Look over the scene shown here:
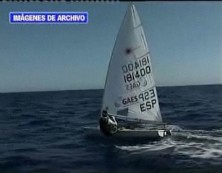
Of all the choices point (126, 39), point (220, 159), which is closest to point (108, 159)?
point (220, 159)

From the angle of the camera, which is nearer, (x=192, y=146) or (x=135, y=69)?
(x=192, y=146)

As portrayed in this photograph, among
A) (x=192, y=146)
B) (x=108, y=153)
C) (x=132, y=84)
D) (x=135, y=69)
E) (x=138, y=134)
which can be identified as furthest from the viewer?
(x=132, y=84)

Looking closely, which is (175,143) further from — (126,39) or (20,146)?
(20,146)

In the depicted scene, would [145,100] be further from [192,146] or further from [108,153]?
[108,153]

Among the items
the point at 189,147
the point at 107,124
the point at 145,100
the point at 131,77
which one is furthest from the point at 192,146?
the point at 131,77

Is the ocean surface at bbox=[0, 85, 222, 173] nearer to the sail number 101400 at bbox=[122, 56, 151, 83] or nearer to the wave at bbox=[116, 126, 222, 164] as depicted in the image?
the wave at bbox=[116, 126, 222, 164]

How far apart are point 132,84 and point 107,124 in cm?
334

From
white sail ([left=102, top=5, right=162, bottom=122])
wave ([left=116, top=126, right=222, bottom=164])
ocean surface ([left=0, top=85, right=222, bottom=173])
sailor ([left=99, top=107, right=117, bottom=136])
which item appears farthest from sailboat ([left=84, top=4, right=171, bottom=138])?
ocean surface ([left=0, top=85, right=222, bottom=173])

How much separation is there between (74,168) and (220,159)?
27.3 feet

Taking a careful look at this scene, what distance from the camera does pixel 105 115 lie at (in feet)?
84.7

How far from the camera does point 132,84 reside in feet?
87.9

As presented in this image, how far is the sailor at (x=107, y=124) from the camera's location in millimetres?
25708

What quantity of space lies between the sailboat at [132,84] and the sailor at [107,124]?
429 millimetres

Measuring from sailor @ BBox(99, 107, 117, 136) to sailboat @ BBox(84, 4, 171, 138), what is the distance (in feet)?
1.41
